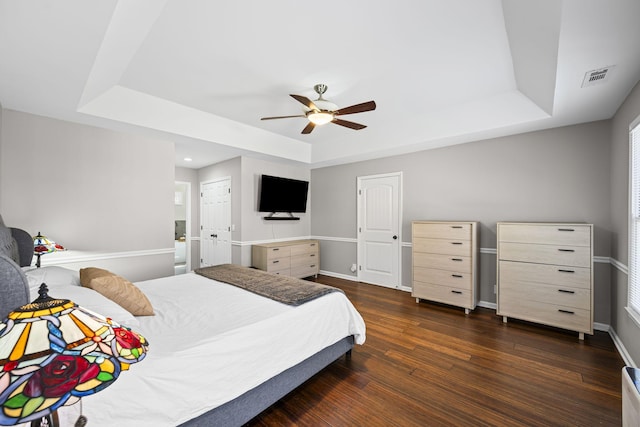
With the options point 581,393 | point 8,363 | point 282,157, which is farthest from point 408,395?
point 282,157

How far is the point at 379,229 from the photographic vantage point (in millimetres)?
4809

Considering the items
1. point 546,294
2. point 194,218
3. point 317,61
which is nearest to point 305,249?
point 194,218

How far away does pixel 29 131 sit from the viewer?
9.09ft

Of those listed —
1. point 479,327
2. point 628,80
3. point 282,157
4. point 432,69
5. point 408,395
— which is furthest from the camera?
point 282,157

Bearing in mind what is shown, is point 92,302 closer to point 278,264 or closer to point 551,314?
point 278,264

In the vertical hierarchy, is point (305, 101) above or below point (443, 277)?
above

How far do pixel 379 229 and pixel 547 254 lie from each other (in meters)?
2.36

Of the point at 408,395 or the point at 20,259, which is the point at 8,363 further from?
the point at 20,259

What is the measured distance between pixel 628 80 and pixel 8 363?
12.2 feet

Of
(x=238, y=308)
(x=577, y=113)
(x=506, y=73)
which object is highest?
(x=506, y=73)

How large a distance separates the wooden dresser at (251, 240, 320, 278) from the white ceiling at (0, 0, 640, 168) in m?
1.95

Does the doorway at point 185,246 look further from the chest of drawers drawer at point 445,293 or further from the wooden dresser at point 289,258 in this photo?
the chest of drawers drawer at point 445,293

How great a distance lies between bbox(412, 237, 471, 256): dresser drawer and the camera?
138 inches

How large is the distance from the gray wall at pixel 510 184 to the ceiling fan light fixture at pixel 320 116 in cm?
208
